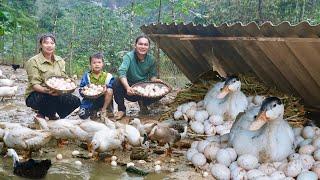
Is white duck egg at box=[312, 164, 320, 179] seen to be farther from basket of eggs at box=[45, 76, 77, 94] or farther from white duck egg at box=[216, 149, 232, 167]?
basket of eggs at box=[45, 76, 77, 94]

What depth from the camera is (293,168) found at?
190 inches

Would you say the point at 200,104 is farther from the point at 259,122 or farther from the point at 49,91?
the point at 49,91

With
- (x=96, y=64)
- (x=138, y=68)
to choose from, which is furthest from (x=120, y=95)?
(x=96, y=64)

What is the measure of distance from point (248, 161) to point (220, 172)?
1.14 feet

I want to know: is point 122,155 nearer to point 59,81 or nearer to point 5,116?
point 59,81

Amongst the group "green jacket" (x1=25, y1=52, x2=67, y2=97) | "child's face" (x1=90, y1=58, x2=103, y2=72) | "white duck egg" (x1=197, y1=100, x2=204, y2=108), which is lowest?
"white duck egg" (x1=197, y1=100, x2=204, y2=108)

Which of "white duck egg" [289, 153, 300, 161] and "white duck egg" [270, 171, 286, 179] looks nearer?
"white duck egg" [270, 171, 286, 179]

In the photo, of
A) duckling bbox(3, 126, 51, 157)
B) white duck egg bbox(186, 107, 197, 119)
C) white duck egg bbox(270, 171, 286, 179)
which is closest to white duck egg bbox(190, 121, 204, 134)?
white duck egg bbox(186, 107, 197, 119)

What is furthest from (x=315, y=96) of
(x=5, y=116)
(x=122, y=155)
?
(x=5, y=116)

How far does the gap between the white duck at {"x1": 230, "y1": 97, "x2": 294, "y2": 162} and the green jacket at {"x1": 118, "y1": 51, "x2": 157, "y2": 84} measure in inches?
143

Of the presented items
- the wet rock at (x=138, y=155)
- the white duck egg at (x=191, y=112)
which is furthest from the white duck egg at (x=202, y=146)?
the white duck egg at (x=191, y=112)

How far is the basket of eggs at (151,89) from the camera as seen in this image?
812 centimetres

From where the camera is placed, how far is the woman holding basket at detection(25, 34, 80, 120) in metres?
7.41

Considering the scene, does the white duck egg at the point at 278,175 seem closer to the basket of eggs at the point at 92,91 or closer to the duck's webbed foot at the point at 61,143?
the duck's webbed foot at the point at 61,143
